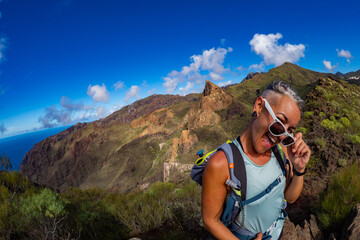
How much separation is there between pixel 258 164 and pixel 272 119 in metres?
0.35

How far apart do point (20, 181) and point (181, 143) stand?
62396 millimetres

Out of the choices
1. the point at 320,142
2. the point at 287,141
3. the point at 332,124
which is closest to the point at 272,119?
the point at 287,141

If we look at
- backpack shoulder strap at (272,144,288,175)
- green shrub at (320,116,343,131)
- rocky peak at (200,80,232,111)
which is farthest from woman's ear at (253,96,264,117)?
rocky peak at (200,80,232,111)

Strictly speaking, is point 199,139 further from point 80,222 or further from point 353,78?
point 353,78

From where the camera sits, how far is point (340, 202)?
2.28 m

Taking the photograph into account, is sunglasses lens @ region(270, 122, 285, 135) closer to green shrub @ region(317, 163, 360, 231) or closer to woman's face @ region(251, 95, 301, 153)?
woman's face @ region(251, 95, 301, 153)

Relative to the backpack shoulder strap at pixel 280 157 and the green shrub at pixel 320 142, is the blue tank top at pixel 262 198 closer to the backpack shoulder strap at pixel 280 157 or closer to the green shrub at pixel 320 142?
the backpack shoulder strap at pixel 280 157

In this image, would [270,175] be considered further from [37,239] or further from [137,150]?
[137,150]

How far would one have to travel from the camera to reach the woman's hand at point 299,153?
53.9 inches

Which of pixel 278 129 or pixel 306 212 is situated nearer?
pixel 278 129

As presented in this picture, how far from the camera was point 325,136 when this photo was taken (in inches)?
204

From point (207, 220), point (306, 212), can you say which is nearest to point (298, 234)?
point (306, 212)

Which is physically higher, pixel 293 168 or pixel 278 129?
pixel 278 129

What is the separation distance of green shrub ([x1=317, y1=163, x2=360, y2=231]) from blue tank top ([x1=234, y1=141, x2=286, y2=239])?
151 centimetres
